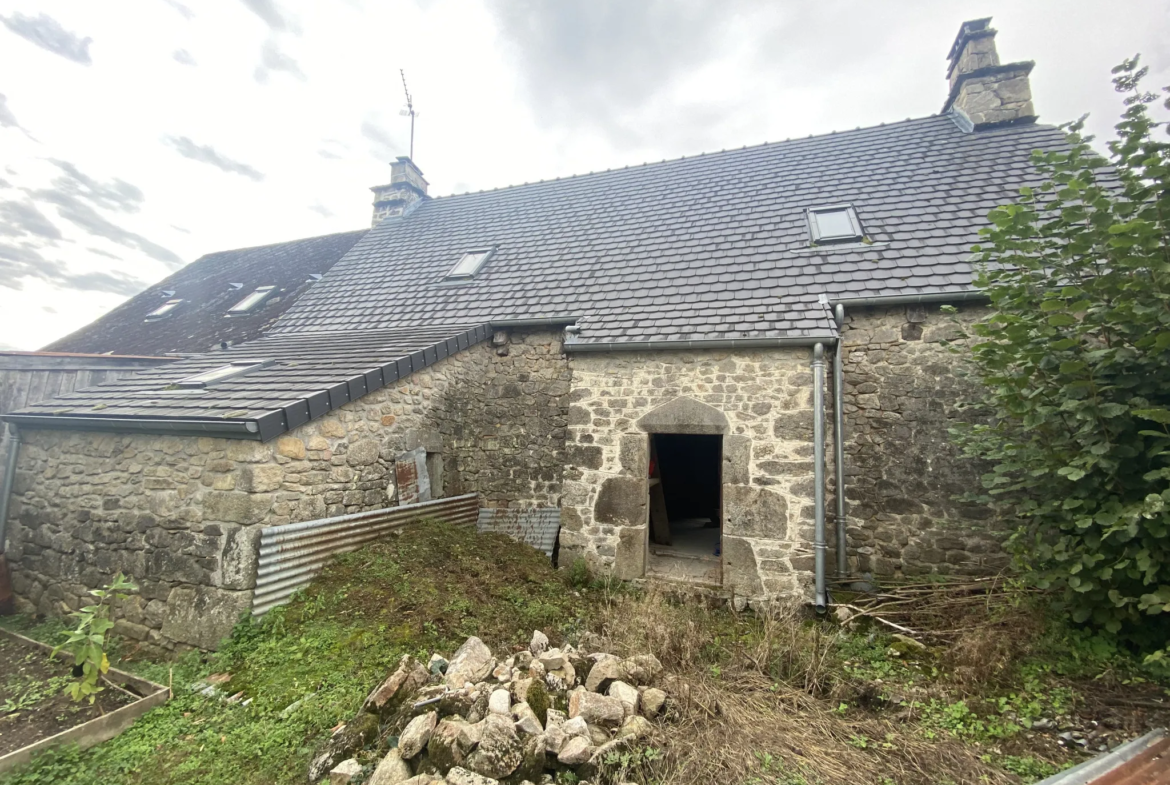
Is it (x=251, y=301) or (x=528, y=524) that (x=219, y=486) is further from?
(x=251, y=301)

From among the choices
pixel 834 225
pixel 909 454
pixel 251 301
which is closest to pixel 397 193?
pixel 251 301

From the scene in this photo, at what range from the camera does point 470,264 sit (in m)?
9.12

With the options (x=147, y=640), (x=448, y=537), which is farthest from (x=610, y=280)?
(x=147, y=640)

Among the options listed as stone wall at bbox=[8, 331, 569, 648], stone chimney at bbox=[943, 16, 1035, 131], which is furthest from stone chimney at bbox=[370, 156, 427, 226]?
stone chimney at bbox=[943, 16, 1035, 131]

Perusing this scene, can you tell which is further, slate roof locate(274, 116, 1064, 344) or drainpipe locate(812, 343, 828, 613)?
slate roof locate(274, 116, 1064, 344)

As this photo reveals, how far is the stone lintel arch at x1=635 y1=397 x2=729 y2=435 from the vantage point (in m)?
5.55

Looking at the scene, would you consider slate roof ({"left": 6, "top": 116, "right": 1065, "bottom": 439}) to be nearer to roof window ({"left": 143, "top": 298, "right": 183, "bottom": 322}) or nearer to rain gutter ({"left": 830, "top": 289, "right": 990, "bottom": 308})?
rain gutter ({"left": 830, "top": 289, "right": 990, "bottom": 308})

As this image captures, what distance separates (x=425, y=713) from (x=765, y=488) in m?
3.86

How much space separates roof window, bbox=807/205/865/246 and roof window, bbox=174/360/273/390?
7.60 metres

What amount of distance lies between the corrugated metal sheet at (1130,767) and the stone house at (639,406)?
2479 mm

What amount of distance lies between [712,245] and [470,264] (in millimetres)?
4461

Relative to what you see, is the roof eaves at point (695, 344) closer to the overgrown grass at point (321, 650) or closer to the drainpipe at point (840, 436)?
the drainpipe at point (840, 436)

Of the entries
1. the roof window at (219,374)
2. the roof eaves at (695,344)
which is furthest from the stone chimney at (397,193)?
the roof eaves at (695,344)

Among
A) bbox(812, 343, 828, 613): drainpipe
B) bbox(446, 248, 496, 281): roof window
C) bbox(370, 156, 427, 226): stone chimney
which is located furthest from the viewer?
bbox(370, 156, 427, 226): stone chimney
